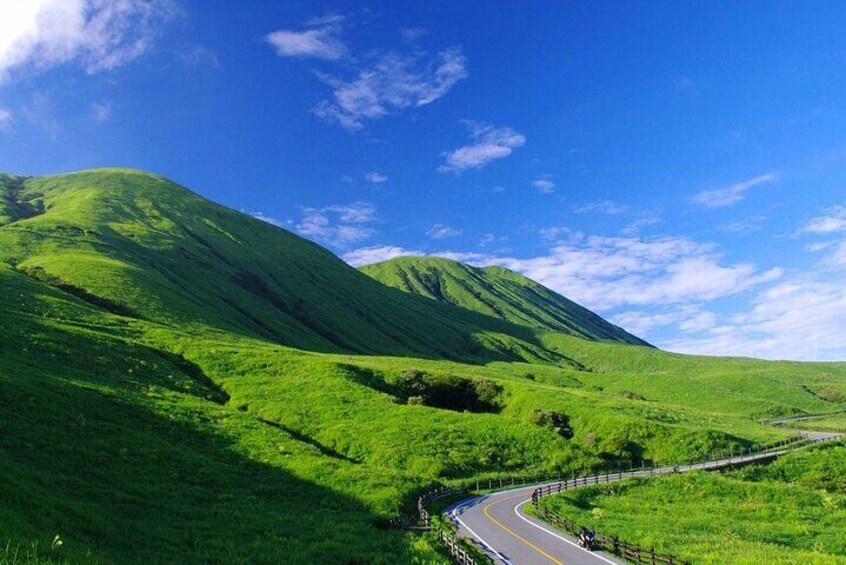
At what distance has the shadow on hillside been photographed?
23.8 meters

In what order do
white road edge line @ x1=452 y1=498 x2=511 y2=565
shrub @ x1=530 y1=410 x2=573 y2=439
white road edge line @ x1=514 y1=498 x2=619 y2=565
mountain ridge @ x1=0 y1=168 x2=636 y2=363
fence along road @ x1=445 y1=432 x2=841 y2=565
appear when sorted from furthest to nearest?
mountain ridge @ x1=0 y1=168 x2=636 y2=363
shrub @ x1=530 y1=410 x2=573 y2=439
white road edge line @ x1=452 y1=498 x2=511 y2=565
fence along road @ x1=445 y1=432 x2=841 y2=565
white road edge line @ x1=514 y1=498 x2=619 y2=565

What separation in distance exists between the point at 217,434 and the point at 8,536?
33.2 meters

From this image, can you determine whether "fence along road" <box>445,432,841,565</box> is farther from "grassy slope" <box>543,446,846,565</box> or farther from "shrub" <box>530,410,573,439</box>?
"shrub" <box>530,410,573,439</box>

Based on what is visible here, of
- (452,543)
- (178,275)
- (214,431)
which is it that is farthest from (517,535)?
(178,275)

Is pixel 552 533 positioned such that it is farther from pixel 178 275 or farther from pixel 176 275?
pixel 178 275

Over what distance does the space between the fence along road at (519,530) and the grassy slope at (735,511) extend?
308 centimetres

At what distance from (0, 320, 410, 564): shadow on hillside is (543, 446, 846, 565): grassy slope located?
50.7 feet

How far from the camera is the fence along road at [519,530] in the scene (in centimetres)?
2597

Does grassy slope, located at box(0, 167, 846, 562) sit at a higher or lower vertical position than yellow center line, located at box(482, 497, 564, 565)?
higher

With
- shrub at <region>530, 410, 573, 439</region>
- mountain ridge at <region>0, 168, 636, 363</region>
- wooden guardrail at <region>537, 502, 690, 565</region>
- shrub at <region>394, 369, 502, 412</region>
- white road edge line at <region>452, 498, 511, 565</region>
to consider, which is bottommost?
white road edge line at <region>452, 498, 511, 565</region>

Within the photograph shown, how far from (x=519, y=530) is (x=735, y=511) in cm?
1943

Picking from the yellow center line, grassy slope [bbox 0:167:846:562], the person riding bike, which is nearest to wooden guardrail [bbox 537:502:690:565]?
the person riding bike

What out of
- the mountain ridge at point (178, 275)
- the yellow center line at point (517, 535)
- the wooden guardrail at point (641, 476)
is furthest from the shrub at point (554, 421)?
the mountain ridge at point (178, 275)

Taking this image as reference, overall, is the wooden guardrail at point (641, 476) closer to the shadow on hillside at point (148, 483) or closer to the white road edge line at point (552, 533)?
the white road edge line at point (552, 533)
